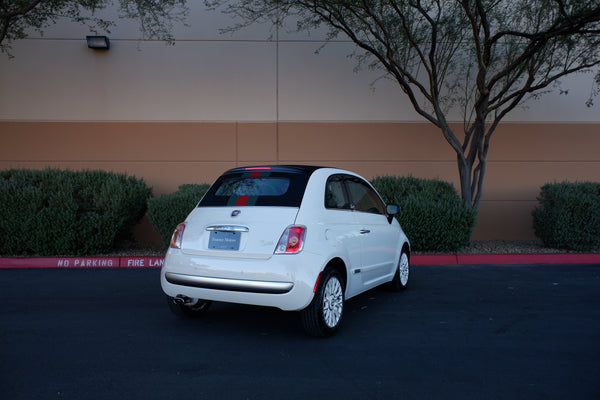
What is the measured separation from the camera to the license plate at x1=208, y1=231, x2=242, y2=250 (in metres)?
4.20

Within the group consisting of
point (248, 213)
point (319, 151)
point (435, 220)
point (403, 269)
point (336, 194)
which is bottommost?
point (403, 269)

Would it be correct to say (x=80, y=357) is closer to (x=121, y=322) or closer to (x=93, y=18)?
(x=121, y=322)

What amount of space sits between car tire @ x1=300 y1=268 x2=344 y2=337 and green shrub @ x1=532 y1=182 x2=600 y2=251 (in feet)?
23.4

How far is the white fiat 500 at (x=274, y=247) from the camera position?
4043 millimetres

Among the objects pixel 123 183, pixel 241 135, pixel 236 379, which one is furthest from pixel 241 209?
pixel 241 135

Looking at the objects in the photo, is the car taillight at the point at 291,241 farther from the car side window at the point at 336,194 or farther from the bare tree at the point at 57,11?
the bare tree at the point at 57,11

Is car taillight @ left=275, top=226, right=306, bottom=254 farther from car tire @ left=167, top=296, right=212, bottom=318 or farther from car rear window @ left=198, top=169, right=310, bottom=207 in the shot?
car tire @ left=167, top=296, right=212, bottom=318

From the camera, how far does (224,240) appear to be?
4242 millimetres

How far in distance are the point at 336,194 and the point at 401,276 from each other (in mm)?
2113

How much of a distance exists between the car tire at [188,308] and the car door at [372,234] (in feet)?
5.92

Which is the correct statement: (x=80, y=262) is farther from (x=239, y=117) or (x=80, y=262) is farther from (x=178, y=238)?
(x=239, y=117)

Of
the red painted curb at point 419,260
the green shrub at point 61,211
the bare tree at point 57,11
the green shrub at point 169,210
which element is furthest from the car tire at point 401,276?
the bare tree at point 57,11

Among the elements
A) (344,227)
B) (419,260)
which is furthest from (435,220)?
(344,227)

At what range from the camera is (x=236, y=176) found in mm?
4832
